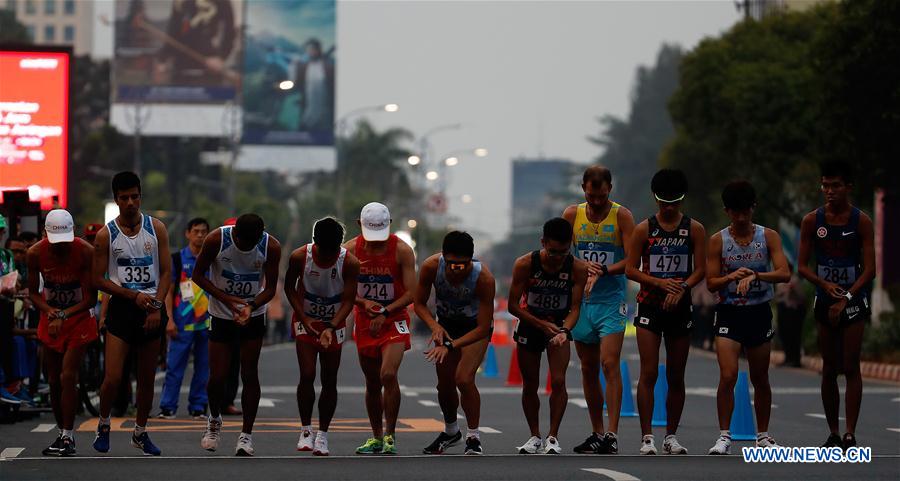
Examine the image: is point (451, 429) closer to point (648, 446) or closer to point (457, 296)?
point (457, 296)

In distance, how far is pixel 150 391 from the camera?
47.7 ft

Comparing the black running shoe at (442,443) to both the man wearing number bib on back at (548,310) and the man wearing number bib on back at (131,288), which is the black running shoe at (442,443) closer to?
the man wearing number bib on back at (548,310)

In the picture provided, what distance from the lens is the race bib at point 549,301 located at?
47.3 feet

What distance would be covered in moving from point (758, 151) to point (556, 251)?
38975 mm

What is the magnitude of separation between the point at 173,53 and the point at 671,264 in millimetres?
77626

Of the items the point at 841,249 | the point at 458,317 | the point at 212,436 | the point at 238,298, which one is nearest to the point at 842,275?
the point at 841,249

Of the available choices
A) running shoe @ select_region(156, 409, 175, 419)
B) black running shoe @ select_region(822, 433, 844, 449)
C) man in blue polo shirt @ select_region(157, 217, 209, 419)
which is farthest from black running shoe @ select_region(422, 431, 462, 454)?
Answer: running shoe @ select_region(156, 409, 175, 419)

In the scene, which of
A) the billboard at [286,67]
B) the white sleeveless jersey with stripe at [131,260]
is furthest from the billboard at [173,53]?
the white sleeveless jersey with stripe at [131,260]

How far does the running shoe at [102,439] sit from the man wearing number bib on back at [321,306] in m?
1.43

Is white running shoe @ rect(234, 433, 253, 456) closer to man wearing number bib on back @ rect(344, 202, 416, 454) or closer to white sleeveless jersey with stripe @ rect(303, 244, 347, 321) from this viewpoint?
man wearing number bib on back @ rect(344, 202, 416, 454)

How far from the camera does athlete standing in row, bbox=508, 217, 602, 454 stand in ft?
46.8

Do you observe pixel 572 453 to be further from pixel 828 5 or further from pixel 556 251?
pixel 828 5

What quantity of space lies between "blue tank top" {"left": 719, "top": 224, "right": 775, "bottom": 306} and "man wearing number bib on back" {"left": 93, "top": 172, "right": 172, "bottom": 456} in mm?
4071

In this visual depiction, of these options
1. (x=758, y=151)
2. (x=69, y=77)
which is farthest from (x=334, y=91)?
(x=69, y=77)
